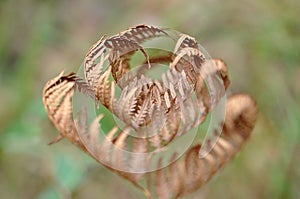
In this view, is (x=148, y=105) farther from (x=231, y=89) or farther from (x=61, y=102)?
(x=231, y=89)

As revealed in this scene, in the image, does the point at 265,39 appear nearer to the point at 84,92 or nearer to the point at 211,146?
the point at 211,146

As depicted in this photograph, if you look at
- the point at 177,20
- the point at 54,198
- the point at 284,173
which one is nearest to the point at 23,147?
the point at 54,198

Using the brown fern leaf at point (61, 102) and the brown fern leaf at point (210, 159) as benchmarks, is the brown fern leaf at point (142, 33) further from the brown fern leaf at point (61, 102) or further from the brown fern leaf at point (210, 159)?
the brown fern leaf at point (210, 159)

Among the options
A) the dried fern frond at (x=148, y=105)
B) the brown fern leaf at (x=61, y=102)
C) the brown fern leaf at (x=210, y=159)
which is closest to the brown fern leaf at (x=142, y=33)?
the dried fern frond at (x=148, y=105)

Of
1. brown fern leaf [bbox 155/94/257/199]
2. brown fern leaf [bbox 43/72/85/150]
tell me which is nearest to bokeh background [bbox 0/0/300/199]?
brown fern leaf [bbox 155/94/257/199]

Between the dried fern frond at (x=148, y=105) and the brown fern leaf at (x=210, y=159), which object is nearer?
the dried fern frond at (x=148, y=105)

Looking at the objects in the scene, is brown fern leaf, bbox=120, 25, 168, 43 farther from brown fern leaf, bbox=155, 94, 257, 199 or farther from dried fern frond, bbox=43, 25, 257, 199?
brown fern leaf, bbox=155, 94, 257, 199
